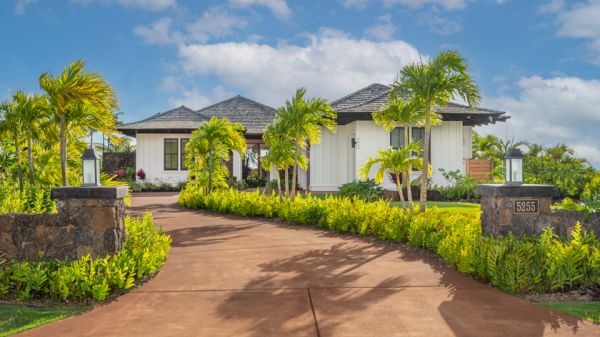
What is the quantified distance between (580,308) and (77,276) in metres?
6.18

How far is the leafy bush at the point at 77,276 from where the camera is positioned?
5703 millimetres

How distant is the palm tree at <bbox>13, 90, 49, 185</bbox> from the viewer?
1099cm

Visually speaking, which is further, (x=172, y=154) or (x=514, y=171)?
(x=172, y=154)

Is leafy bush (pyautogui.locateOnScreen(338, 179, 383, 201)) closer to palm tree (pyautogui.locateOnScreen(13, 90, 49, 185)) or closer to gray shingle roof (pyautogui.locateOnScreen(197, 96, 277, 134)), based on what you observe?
gray shingle roof (pyautogui.locateOnScreen(197, 96, 277, 134))

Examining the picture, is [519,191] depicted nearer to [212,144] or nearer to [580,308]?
[580,308]

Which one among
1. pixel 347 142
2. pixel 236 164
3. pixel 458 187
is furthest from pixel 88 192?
pixel 236 164

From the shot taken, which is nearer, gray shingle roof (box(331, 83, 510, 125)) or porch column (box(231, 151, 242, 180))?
gray shingle roof (box(331, 83, 510, 125))

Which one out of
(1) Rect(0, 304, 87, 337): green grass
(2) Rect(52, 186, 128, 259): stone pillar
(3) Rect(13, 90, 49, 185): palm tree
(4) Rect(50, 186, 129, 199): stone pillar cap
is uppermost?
(3) Rect(13, 90, 49, 185): palm tree

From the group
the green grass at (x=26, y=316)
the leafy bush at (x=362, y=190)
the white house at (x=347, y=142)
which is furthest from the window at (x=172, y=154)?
the green grass at (x=26, y=316)

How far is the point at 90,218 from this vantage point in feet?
20.8

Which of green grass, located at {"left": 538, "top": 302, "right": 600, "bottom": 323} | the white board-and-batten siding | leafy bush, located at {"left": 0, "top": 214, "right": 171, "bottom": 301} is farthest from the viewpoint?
the white board-and-batten siding

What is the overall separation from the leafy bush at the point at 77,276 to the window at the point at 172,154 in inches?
741

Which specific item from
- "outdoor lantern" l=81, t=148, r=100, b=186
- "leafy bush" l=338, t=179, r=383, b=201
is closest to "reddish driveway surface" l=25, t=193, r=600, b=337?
"outdoor lantern" l=81, t=148, r=100, b=186

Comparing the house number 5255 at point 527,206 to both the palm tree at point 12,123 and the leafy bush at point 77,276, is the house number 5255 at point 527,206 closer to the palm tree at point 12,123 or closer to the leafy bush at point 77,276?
the leafy bush at point 77,276
